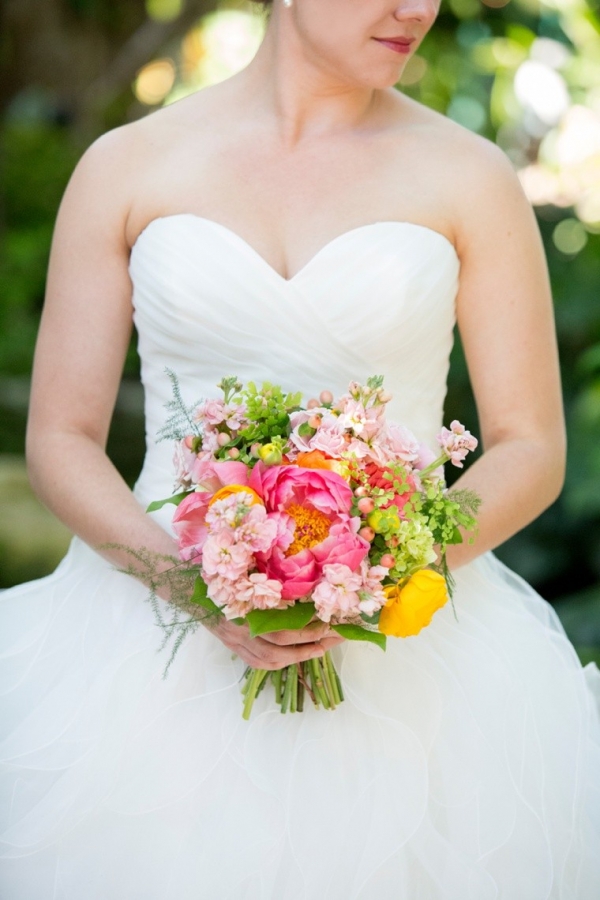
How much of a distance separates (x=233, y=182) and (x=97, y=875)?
1.49 m

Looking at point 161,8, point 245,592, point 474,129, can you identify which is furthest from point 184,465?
point 161,8

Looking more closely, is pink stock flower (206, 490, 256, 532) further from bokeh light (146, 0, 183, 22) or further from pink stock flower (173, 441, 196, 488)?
bokeh light (146, 0, 183, 22)

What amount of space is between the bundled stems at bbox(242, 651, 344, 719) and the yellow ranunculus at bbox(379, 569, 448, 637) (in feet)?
1.05

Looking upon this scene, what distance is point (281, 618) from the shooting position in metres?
1.71

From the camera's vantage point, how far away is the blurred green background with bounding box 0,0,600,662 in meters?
4.94

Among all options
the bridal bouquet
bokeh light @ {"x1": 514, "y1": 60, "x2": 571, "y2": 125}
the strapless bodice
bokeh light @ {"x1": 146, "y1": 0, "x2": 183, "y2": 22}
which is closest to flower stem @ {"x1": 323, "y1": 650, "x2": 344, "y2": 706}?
the bridal bouquet

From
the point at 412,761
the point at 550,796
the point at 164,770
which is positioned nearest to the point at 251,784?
the point at 164,770

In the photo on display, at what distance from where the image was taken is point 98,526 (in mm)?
2275

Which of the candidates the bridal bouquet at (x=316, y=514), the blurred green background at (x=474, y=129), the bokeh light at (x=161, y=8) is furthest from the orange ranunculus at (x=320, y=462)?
the bokeh light at (x=161, y=8)

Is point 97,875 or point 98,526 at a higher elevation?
point 98,526

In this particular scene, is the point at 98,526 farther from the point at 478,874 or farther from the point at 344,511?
the point at 478,874

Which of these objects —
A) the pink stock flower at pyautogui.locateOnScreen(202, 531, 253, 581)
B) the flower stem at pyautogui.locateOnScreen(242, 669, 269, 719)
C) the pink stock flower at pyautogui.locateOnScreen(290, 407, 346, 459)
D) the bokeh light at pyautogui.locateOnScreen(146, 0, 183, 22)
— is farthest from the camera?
the bokeh light at pyautogui.locateOnScreen(146, 0, 183, 22)

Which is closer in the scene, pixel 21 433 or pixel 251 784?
pixel 251 784

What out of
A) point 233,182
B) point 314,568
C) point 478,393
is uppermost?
point 233,182
